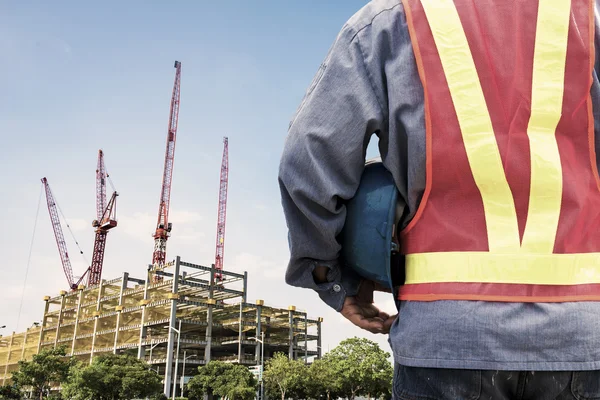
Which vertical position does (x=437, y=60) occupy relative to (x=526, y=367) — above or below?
above

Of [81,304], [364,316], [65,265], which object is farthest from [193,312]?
[364,316]

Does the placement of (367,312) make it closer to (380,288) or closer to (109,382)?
(380,288)

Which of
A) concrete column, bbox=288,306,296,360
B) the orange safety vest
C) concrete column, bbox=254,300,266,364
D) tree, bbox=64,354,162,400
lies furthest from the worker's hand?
concrete column, bbox=288,306,296,360

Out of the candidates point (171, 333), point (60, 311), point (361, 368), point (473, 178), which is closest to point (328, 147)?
point (473, 178)

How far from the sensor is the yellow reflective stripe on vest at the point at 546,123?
1141mm

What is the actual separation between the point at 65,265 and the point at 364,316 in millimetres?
79479

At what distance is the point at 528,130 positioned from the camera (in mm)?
1179

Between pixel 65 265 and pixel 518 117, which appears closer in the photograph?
pixel 518 117

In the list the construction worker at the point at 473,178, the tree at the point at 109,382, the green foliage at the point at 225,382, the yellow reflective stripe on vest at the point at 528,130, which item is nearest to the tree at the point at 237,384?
the green foliage at the point at 225,382

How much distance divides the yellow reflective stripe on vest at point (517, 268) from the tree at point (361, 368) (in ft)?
126

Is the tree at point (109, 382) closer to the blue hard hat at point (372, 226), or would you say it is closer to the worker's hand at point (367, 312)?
the worker's hand at point (367, 312)

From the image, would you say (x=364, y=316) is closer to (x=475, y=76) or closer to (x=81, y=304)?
(x=475, y=76)

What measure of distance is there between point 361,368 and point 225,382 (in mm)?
10552

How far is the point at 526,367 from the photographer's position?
3.46 feet
